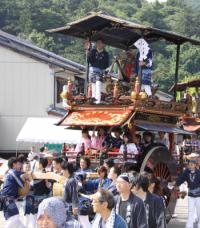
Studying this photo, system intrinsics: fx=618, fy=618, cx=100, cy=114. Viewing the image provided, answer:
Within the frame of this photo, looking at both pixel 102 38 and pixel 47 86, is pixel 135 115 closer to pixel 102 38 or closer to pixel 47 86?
pixel 102 38

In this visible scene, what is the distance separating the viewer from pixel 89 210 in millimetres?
10633

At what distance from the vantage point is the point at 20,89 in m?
29.4

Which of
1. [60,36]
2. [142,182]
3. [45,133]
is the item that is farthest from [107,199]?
[60,36]

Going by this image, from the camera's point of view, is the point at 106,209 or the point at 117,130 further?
the point at 117,130

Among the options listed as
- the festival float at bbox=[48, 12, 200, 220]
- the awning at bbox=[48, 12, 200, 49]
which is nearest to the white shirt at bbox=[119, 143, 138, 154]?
the festival float at bbox=[48, 12, 200, 220]

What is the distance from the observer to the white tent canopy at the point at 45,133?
23.4 meters

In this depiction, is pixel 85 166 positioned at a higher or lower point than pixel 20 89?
lower

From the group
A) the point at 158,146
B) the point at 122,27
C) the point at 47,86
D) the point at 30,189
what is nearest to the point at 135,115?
the point at 158,146

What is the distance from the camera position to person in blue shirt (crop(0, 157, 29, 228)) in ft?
32.1

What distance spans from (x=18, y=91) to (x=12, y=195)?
19901mm

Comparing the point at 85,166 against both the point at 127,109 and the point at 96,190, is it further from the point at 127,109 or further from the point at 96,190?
the point at 127,109

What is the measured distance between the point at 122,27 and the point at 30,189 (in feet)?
13.9

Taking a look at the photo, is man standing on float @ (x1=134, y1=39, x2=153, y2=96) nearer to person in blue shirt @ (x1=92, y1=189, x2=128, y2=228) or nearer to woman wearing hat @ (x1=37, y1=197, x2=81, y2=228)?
person in blue shirt @ (x1=92, y1=189, x2=128, y2=228)

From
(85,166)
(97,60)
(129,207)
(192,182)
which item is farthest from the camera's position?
(97,60)
